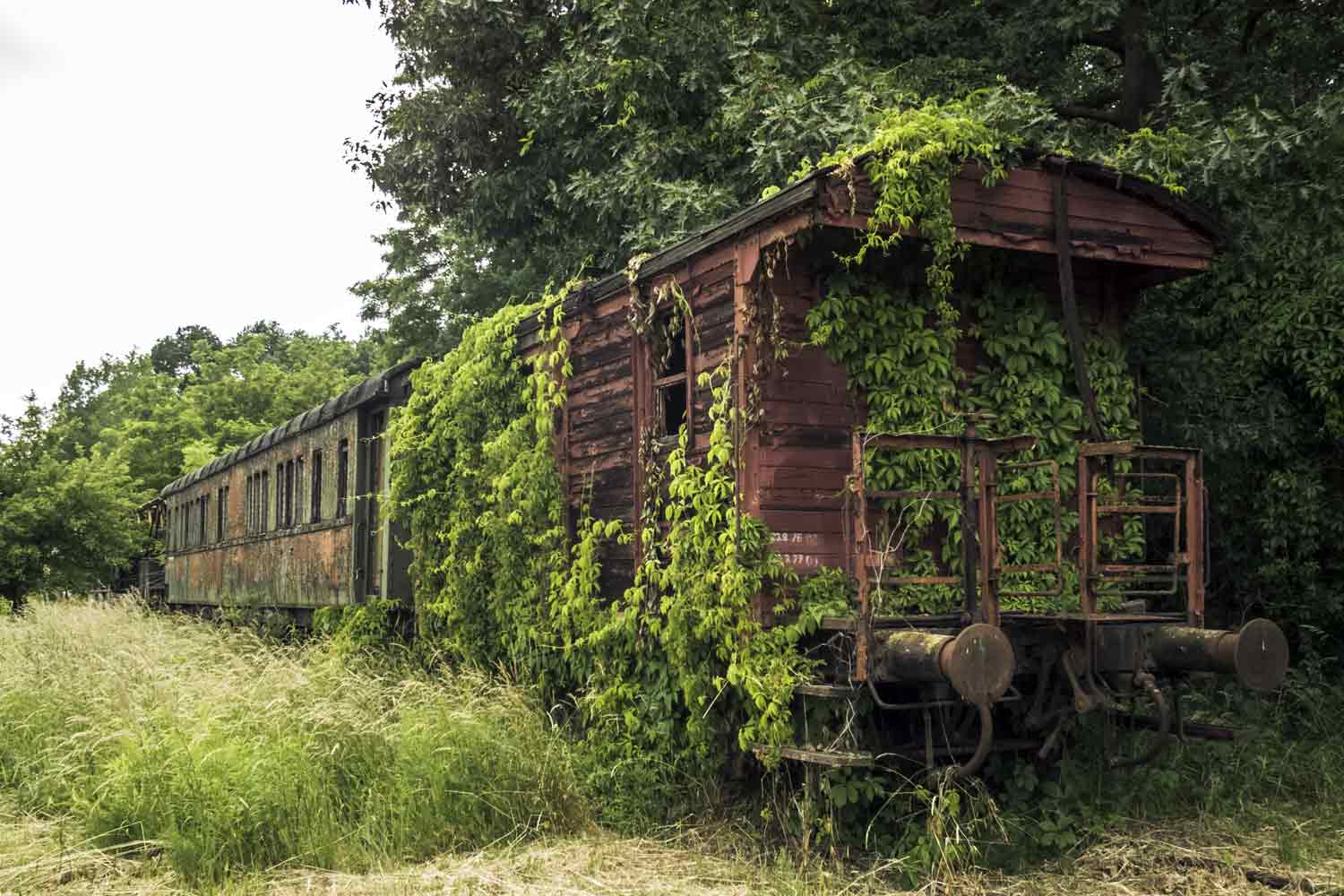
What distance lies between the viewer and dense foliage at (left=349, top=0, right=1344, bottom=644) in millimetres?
11664

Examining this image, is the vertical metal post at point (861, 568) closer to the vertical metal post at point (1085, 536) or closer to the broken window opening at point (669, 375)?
the vertical metal post at point (1085, 536)

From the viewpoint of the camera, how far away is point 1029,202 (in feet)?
27.0

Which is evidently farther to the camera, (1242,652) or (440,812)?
(440,812)

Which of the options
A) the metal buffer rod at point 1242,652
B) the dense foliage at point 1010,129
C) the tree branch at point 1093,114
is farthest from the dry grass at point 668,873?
the tree branch at point 1093,114

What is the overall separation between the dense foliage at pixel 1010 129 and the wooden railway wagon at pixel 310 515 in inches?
146

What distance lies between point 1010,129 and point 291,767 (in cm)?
895

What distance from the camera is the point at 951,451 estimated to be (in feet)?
26.4

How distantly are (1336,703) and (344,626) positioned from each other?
9899 millimetres

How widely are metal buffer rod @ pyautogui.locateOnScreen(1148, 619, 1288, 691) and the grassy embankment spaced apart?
1.12 metres

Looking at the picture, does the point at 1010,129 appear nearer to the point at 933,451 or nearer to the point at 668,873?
the point at 933,451

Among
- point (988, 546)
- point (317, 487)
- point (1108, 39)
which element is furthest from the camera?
point (317, 487)

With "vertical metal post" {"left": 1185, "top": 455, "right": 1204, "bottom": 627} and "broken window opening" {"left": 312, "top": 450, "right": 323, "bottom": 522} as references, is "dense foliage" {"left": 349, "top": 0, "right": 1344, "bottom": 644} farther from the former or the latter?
"broken window opening" {"left": 312, "top": 450, "right": 323, "bottom": 522}

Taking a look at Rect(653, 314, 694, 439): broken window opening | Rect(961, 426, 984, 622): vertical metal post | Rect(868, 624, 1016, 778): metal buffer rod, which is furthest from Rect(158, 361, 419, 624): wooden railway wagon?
Rect(868, 624, 1016, 778): metal buffer rod

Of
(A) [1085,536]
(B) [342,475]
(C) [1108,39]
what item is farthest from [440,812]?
(C) [1108,39]
